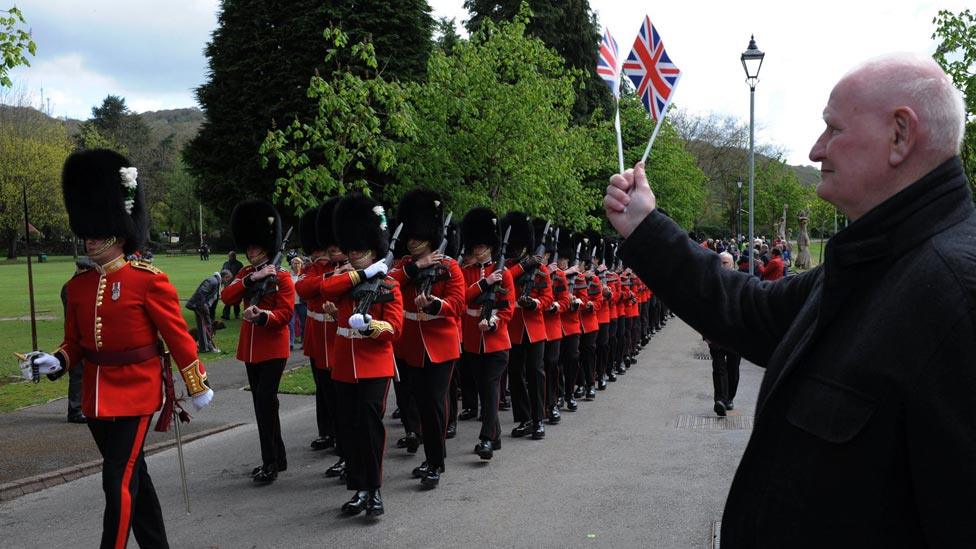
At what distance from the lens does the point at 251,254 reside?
8523 mm

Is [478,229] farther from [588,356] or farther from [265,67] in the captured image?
[265,67]

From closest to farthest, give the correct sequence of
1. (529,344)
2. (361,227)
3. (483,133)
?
(361,227) < (529,344) < (483,133)

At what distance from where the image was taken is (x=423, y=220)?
8586 mm

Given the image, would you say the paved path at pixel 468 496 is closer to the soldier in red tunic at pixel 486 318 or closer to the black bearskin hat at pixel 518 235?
the soldier in red tunic at pixel 486 318

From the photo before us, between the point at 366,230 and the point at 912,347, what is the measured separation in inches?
238

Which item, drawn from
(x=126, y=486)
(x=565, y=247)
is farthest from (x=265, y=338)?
(x=565, y=247)

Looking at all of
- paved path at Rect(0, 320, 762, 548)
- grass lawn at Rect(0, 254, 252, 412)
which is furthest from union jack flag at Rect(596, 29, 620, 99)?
grass lawn at Rect(0, 254, 252, 412)

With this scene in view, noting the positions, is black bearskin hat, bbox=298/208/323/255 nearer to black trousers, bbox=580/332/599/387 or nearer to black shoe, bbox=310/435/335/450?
black shoe, bbox=310/435/335/450

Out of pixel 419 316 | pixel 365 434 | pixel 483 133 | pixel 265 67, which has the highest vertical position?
pixel 265 67

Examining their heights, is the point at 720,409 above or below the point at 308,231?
below

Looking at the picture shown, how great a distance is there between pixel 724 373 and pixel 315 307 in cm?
513

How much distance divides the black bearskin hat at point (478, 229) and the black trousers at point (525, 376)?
3.86 ft

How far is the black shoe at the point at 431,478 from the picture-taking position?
7473mm

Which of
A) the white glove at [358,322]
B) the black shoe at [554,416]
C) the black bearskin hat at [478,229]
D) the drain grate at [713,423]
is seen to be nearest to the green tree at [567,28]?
the drain grate at [713,423]
